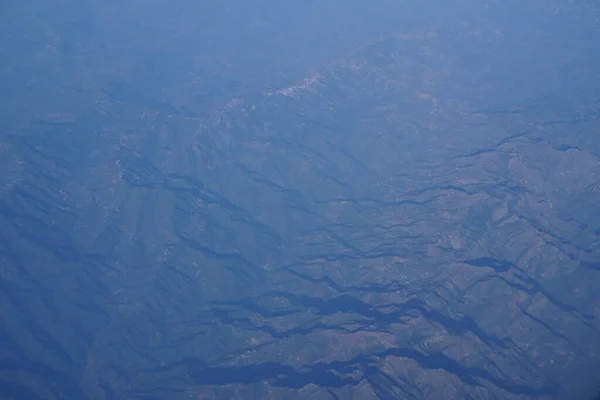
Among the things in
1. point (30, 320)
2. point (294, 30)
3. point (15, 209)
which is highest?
point (294, 30)

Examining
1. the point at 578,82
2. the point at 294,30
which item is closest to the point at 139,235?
the point at 294,30

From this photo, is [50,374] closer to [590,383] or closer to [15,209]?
[15,209]

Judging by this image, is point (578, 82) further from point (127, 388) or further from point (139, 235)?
point (127, 388)

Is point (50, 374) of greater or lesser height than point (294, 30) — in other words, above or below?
below

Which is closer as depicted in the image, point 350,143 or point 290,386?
A: point 290,386

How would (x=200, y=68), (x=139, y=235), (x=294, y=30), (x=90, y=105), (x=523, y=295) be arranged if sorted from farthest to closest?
(x=294, y=30) < (x=200, y=68) < (x=90, y=105) < (x=139, y=235) < (x=523, y=295)

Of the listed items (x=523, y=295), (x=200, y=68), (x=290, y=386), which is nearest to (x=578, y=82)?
(x=523, y=295)

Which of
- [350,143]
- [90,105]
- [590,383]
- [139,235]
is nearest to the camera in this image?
[590,383]
